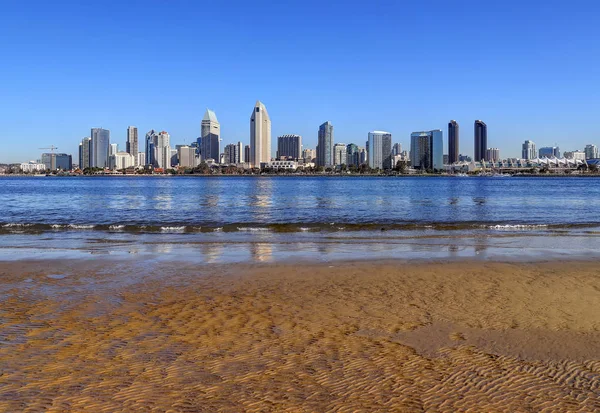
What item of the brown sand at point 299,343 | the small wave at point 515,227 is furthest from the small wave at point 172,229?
the small wave at point 515,227

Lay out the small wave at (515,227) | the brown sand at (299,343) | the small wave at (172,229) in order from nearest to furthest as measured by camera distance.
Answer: the brown sand at (299,343) < the small wave at (172,229) < the small wave at (515,227)

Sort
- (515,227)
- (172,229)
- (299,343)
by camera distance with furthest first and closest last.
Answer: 1. (515,227)
2. (172,229)
3. (299,343)

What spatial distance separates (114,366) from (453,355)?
441cm

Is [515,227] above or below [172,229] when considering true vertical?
below

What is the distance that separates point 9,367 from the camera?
6.09m

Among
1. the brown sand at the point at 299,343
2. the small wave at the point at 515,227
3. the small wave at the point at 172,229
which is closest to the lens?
the brown sand at the point at 299,343

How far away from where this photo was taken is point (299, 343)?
7199mm

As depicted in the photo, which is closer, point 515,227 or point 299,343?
point 299,343

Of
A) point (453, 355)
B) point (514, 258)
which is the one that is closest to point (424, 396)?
point (453, 355)

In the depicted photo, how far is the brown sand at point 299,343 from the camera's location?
537cm

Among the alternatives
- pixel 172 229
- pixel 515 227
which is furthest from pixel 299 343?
pixel 515 227

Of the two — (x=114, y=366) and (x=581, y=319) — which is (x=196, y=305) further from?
(x=581, y=319)

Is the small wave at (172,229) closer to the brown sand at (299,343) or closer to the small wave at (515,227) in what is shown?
the brown sand at (299,343)

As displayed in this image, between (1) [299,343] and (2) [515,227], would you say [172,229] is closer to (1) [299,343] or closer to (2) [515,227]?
(2) [515,227]
